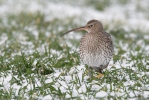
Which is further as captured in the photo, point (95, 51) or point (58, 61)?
point (58, 61)

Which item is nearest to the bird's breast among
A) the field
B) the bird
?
the bird

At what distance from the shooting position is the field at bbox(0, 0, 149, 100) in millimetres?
5422

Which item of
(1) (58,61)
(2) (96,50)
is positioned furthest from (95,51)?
(1) (58,61)

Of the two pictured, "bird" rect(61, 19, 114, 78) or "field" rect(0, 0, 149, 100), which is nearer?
"field" rect(0, 0, 149, 100)

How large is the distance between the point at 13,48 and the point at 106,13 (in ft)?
26.6

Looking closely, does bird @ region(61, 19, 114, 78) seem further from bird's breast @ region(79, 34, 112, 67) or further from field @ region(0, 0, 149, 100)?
field @ region(0, 0, 149, 100)

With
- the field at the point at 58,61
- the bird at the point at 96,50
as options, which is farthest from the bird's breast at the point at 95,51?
the field at the point at 58,61

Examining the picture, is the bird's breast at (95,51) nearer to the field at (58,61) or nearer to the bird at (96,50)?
the bird at (96,50)

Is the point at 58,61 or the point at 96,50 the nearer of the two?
the point at 96,50

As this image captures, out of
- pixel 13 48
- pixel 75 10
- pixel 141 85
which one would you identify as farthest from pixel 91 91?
pixel 75 10

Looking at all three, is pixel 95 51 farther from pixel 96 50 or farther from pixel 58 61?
pixel 58 61

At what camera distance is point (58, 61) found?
7023 millimetres

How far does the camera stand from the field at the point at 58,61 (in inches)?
213

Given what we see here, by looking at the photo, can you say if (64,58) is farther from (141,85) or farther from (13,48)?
(141,85)
